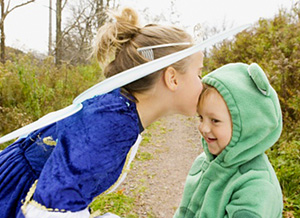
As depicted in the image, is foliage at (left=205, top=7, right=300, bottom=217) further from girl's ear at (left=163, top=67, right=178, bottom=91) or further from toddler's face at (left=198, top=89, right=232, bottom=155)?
girl's ear at (left=163, top=67, right=178, bottom=91)

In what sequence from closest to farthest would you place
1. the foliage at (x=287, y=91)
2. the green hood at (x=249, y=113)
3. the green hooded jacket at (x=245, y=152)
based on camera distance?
the green hooded jacket at (x=245, y=152) < the green hood at (x=249, y=113) < the foliage at (x=287, y=91)

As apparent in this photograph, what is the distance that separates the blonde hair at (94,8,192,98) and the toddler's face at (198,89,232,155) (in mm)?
237

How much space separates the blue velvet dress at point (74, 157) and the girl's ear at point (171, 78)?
0.79 ft

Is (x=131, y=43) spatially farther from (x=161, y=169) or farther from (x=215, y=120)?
(x=161, y=169)

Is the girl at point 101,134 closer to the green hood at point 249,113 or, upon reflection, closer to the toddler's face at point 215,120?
the toddler's face at point 215,120

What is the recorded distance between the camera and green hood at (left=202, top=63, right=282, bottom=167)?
4.75 ft

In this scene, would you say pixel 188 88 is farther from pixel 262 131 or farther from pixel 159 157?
pixel 159 157

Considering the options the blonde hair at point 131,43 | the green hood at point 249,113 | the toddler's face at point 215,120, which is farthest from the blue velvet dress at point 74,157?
the green hood at point 249,113

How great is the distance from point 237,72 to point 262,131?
36cm

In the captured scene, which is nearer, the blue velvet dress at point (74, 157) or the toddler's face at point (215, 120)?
the blue velvet dress at point (74, 157)

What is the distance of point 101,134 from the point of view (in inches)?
47.6

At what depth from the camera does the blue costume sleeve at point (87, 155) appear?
1118mm

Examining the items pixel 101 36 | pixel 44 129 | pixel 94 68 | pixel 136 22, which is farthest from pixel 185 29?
pixel 94 68

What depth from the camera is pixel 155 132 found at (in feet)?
20.9
